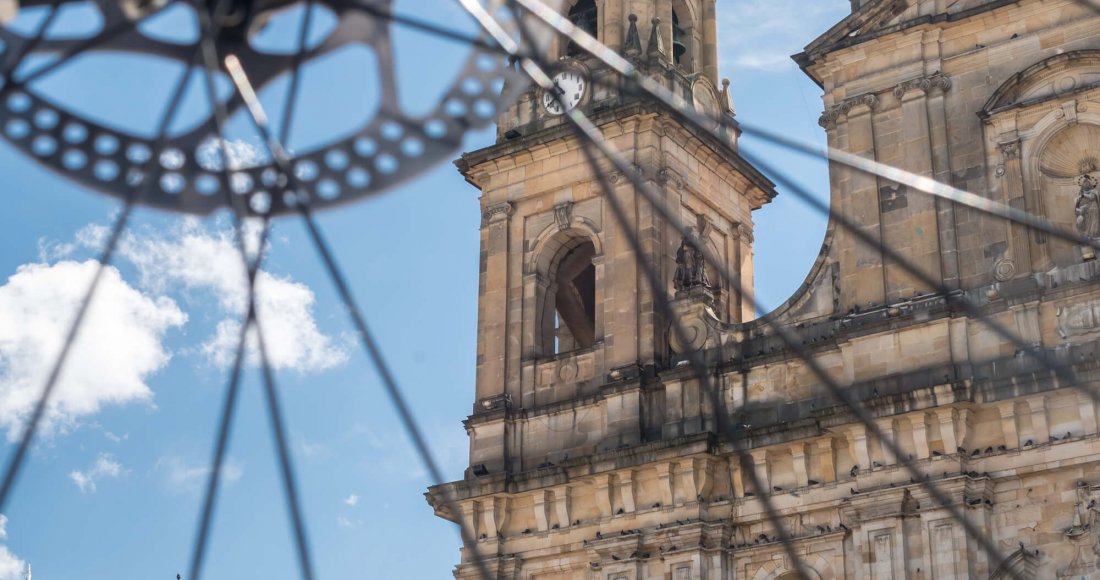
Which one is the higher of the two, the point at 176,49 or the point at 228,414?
the point at 176,49

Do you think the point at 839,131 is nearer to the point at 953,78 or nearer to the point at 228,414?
the point at 953,78

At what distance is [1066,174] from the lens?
28.9 metres

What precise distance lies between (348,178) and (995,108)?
22462 mm

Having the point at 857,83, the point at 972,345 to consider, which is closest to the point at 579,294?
the point at 857,83

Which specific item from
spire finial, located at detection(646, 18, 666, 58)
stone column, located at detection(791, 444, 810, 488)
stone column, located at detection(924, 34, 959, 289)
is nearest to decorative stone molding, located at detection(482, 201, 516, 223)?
spire finial, located at detection(646, 18, 666, 58)

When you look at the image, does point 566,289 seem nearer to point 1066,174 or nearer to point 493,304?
point 493,304

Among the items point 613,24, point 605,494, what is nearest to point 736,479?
point 605,494

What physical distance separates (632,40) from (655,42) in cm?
48

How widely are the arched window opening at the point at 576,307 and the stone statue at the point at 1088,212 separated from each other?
1045 cm

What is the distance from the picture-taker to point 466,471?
32719 mm

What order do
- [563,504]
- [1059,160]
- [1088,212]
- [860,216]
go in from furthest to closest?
1. [563,504]
2. [860,216]
3. [1059,160]
4. [1088,212]

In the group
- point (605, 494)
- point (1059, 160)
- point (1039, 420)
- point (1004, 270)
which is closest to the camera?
point (1039, 420)

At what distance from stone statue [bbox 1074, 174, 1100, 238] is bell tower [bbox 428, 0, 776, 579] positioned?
630 cm

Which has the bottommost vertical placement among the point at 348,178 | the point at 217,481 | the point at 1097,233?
the point at 217,481
